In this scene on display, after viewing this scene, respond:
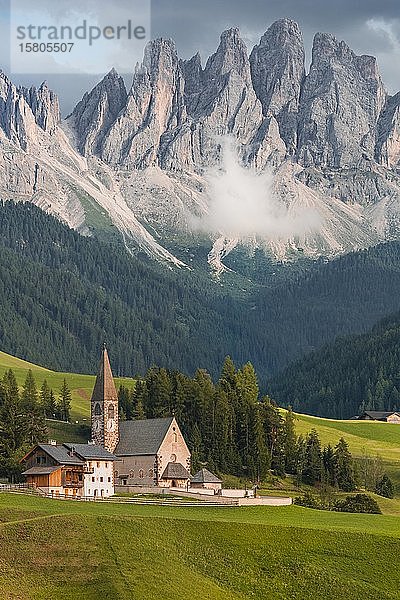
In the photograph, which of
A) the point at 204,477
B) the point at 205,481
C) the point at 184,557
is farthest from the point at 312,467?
the point at 184,557

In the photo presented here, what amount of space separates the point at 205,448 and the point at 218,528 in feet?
191

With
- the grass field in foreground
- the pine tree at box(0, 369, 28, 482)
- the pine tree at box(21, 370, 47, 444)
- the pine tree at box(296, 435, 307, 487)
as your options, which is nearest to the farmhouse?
the pine tree at box(0, 369, 28, 482)

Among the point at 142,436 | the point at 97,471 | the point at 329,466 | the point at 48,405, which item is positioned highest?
the point at 48,405

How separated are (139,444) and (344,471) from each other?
27.3 m

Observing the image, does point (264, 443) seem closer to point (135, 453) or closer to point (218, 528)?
point (135, 453)

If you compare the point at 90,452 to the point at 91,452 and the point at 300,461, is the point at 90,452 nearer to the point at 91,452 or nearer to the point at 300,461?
the point at 91,452

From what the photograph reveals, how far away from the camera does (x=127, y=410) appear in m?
150

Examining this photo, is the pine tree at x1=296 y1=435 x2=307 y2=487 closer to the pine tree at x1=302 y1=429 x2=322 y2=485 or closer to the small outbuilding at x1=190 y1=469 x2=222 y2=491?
the pine tree at x1=302 y1=429 x2=322 y2=485

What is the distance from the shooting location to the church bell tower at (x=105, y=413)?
421ft

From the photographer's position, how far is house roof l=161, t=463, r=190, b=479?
12312cm

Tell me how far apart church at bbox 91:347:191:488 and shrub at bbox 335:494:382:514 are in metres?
17.9

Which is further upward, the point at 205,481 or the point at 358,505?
the point at 205,481

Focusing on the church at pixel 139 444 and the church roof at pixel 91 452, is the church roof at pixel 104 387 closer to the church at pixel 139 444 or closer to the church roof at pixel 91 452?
the church at pixel 139 444

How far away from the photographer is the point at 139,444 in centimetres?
12662
